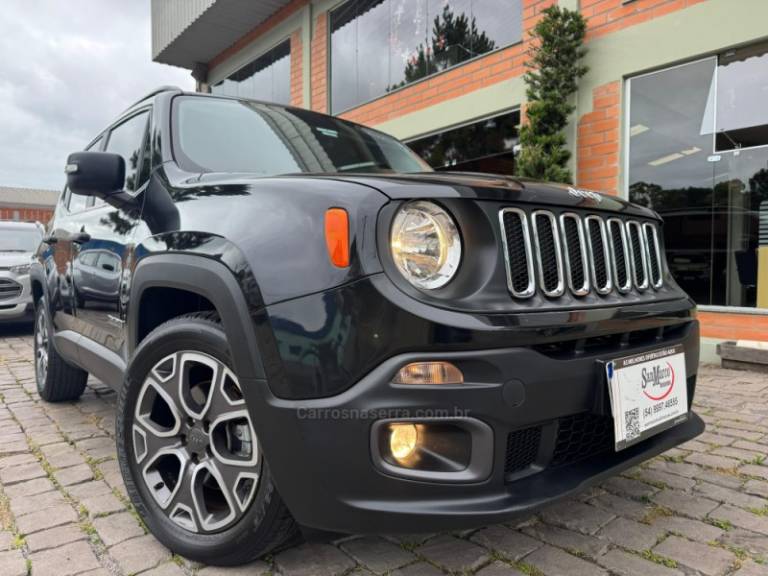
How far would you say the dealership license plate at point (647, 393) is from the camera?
165 cm

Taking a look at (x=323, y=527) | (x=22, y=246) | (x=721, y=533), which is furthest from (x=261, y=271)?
(x=22, y=246)

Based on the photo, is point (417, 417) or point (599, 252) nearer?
point (417, 417)

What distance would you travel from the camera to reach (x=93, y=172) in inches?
91.5

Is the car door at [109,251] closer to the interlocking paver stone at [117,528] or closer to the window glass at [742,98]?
the interlocking paver stone at [117,528]

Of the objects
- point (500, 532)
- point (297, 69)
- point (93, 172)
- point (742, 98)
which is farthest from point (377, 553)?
point (297, 69)

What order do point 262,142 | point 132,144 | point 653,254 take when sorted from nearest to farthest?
point 653,254, point 262,142, point 132,144

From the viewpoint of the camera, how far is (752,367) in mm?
4746

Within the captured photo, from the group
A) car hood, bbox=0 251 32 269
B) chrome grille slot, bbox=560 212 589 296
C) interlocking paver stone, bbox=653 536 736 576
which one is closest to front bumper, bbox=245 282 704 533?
chrome grille slot, bbox=560 212 589 296

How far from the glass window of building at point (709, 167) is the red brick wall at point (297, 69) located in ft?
20.9

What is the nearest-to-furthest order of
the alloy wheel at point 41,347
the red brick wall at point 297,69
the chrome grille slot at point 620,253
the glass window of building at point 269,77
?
the chrome grille slot at point 620,253, the alloy wheel at point 41,347, the red brick wall at point 297,69, the glass window of building at point 269,77

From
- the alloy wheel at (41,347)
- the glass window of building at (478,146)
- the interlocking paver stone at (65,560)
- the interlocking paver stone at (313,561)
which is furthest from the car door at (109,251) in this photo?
the glass window of building at (478,146)

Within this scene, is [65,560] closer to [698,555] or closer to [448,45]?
[698,555]

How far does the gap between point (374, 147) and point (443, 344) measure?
1.84 m

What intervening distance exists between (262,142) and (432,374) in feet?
4.92
